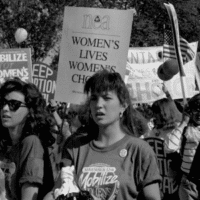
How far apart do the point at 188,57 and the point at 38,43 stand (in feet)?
60.8

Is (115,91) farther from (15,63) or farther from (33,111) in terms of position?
(15,63)

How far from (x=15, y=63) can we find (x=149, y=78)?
2.19m

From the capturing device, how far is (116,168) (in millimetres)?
3088

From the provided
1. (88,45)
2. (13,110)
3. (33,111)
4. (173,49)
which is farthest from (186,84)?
(13,110)

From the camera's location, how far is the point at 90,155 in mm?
3160

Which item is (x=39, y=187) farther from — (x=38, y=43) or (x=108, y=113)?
(x=38, y=43)

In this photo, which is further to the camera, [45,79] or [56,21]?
[56,21]

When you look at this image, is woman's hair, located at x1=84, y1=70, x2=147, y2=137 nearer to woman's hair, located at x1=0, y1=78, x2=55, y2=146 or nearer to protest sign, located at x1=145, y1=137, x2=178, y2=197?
woman's hair, located at x1=0, y1=78, x2=55, y2=146

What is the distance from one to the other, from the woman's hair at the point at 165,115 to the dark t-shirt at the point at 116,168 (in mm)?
3140

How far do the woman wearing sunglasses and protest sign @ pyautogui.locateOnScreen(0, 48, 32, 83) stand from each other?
470 centimetres

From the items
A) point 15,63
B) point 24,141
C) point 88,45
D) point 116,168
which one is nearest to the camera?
point 116,168

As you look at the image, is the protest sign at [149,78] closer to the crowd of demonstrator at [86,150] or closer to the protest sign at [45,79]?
the protest sign at [45,79]

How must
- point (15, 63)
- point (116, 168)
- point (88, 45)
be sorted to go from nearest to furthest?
point (116, 168)
point (88, 45)
point (15, 63)

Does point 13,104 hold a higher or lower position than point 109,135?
higher
